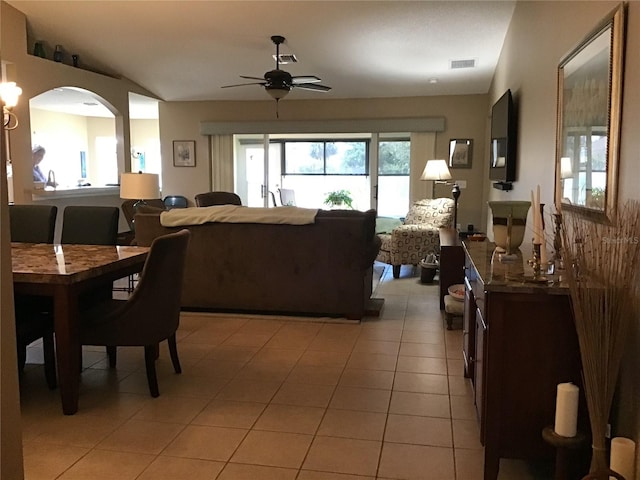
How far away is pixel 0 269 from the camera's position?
1329 millimetres

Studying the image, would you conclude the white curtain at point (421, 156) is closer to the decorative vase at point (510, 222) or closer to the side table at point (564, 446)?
the decorative vase at point (510, 222)

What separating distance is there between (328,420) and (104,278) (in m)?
1.42

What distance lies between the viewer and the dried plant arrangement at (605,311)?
179cm

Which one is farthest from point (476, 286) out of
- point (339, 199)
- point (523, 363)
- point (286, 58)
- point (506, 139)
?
point (339, 199)

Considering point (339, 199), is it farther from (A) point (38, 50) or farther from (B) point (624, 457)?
(B) point (624, 457)

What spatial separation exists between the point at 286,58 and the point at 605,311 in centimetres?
583

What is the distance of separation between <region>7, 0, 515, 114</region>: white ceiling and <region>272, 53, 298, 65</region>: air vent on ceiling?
10 centimetres

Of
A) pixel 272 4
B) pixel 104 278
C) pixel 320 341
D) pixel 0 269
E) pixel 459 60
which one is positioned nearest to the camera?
pixel 0 269

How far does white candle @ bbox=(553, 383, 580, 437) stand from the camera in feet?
6.40

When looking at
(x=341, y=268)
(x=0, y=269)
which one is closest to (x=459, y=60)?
(x=341, y=268)

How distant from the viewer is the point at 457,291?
4391 mm

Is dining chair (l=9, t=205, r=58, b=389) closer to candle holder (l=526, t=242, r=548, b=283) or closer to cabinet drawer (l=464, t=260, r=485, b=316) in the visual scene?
cabinet drawer (l=464, t=260, r=485, b=316)

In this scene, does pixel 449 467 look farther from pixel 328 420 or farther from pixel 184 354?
pixel 184 354

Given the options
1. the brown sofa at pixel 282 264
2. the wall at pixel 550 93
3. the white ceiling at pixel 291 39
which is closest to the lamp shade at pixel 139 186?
the brown sofa at pixel 282 264
